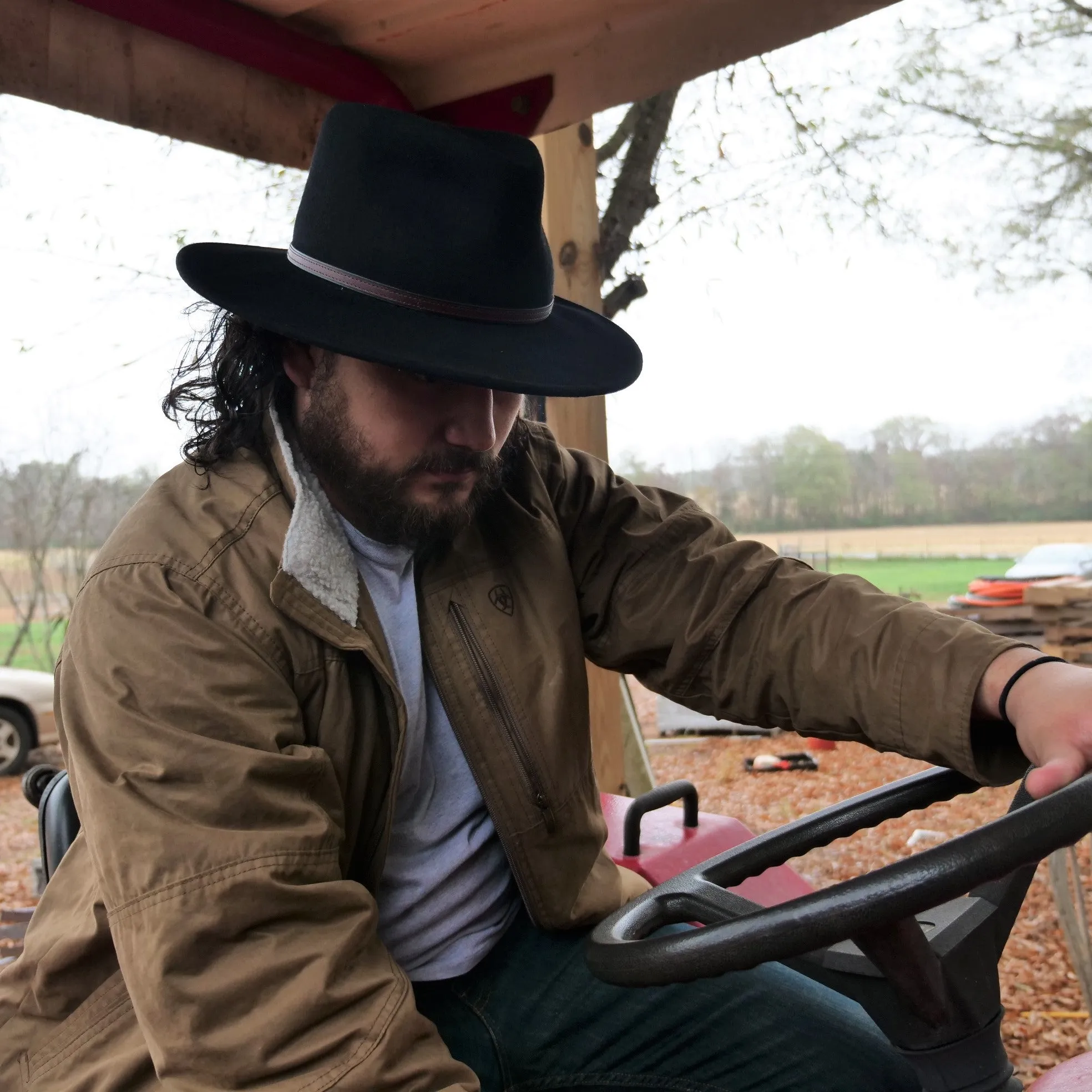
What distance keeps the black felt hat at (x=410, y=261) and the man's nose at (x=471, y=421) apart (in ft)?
0.25

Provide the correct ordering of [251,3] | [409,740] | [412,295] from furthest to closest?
[251,3] < [409,740] < [412,295]

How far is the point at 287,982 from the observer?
1140 millimetres

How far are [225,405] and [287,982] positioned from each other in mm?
788

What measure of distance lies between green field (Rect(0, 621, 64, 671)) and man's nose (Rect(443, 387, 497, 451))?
507cm

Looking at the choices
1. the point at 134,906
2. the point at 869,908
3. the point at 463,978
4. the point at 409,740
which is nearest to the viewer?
the point at 869,908

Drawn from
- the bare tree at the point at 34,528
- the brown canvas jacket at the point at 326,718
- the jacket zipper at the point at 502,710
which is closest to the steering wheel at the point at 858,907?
the brown canvas jacket at the point at 326,718

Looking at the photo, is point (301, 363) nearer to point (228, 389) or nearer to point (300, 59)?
point (228, 389)

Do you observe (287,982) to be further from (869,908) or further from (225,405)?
(225,405)

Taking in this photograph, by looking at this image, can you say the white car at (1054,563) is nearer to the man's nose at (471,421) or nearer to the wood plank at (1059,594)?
the wood plank at (1059,594)

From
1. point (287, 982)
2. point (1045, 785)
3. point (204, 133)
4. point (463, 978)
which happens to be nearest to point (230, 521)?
point (287, 982)

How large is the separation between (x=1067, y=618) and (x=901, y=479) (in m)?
1.39

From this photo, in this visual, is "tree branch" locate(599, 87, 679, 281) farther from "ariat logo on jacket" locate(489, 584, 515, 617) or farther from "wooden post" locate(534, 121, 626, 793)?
"ariat logo on jacket" locate(489, 584, 515, 617)

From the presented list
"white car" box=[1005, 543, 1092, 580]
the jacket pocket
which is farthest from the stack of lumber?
the jacket pocket

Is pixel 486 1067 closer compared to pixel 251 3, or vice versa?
pixel 486 1067
